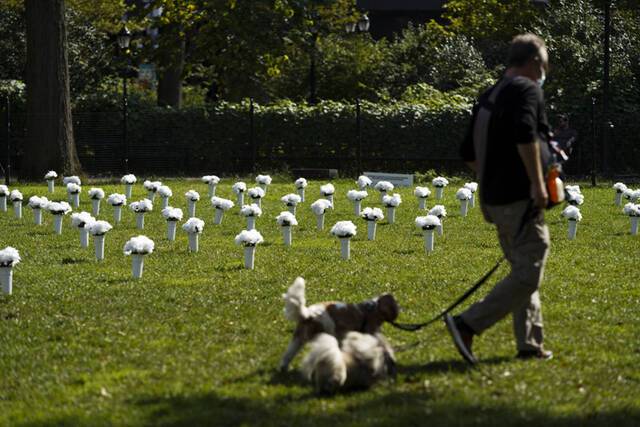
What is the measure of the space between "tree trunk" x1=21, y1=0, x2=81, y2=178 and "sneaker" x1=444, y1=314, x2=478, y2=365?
21246 millimetres

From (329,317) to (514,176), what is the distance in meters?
1.53

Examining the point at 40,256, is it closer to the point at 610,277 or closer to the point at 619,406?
the point at 610,277

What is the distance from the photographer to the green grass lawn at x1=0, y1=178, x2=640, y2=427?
23.7 feet

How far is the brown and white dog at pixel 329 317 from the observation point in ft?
25.4

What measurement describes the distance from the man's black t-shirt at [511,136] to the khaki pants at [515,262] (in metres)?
0.10

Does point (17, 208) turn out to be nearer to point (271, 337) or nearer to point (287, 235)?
point (287, 235)

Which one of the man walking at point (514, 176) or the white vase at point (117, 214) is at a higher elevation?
the man walking at point (514, 176)

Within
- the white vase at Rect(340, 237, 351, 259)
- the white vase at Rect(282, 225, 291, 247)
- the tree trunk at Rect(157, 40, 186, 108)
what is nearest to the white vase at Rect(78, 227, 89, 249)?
the white vase at Rect(282, 225, 291, 247)

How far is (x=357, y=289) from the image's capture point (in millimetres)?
11867

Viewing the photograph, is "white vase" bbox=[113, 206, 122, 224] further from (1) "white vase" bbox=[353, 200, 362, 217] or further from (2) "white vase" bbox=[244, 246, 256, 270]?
(2) "white vase" bbox=[244, 246, 256, 270]

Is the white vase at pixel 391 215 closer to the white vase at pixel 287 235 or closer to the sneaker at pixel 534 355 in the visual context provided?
the white vase at pixel 287 235

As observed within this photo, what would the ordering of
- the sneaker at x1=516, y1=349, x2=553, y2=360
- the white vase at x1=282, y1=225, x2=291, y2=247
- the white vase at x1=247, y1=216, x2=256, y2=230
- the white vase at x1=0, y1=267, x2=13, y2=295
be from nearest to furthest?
the sneaker at x1=516, y1=349, x2=553, y2=360 → the white vase at x1=0, y1=267, x2=13, y2=295 → the white vase at x1=282, y1=225, x2=291, y2=247 → the white vase at x1=247, y1=216, x2=256, y2=230

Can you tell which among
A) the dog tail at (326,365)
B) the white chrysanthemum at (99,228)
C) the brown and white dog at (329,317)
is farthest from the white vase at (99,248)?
the dog tail at (326,365)

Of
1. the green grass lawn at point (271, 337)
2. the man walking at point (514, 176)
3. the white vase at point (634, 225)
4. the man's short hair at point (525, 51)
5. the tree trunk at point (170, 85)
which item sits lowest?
the green grass lawn at point (271, 337)
